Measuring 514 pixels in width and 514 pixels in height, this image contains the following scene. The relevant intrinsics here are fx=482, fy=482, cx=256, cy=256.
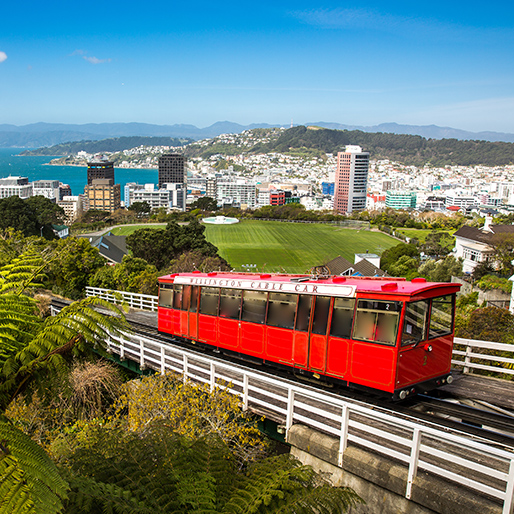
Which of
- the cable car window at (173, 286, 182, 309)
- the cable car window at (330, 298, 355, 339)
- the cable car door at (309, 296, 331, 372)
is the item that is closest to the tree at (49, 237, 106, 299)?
the cable car window at (173, 286, 182, 309)

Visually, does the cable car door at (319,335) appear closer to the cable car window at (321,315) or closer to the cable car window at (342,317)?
the cable car window at (321,315)

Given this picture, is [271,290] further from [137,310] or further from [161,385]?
[137,310]

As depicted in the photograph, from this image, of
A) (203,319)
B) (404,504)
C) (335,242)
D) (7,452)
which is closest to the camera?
(7,452)

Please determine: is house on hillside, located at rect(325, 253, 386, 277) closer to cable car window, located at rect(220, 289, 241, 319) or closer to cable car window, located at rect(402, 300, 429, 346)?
cable car window, located at rect(220, 289, 241, 319)

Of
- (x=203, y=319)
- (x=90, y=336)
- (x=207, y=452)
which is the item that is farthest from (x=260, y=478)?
(x=203, y=319)

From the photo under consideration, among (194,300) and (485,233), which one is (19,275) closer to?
(194,300)

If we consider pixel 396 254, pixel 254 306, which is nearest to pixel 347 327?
pixel 254 306

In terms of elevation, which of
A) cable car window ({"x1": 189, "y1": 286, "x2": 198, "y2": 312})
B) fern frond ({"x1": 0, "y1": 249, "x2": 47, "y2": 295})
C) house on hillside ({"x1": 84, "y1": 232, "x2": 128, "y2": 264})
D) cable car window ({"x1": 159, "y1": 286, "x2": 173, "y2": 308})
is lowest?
house on hillside ({"x1": 84, "y1": 232, "x2": 128, "y2": 264})
